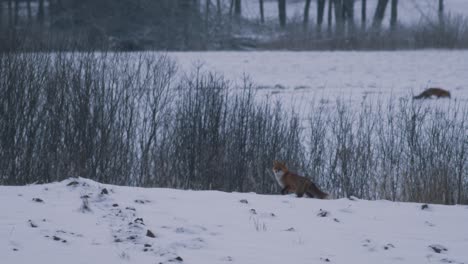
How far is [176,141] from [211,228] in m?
6.54

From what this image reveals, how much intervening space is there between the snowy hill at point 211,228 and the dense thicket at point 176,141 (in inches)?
156

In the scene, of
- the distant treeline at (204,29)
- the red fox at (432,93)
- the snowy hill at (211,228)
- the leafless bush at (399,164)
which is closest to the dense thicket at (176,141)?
the leafless bush at (399,164)

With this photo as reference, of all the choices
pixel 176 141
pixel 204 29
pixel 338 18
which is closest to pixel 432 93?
pixel 176 141

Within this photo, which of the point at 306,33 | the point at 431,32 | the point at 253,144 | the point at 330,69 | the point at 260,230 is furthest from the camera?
the point at 306,33

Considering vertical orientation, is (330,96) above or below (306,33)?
below

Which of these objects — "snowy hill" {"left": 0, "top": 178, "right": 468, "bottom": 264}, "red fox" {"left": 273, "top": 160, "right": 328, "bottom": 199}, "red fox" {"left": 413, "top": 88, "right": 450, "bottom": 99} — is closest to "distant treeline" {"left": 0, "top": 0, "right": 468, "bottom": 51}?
"red fox" {"left": 413, "top": 88, "right": 450, "bottom": 99}

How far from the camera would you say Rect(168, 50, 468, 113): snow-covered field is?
819 inches

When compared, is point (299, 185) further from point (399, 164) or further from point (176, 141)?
point (176, 141)

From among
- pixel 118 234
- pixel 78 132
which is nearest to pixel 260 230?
pixel 118 234

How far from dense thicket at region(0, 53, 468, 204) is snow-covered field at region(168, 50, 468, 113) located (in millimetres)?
6002

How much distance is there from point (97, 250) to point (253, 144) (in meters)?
7.27

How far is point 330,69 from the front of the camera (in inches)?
1057

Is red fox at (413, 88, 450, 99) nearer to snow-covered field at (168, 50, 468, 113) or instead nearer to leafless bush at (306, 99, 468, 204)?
snow-covered field at (168, 50, 468, 113)

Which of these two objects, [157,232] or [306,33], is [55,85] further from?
[306,33]
